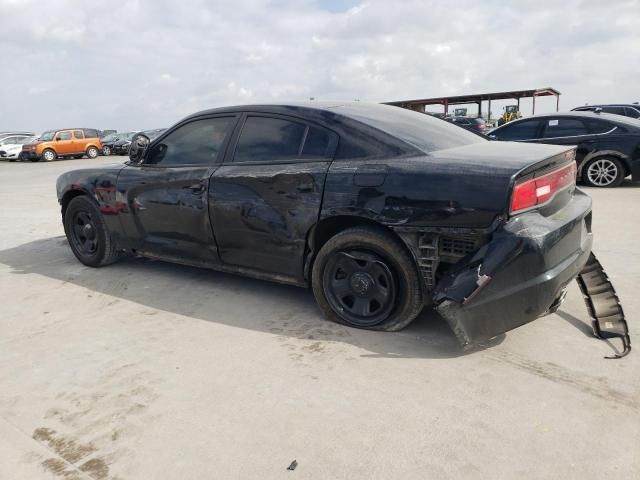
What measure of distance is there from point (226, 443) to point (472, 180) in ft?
6.02

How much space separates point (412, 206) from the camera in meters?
2.90

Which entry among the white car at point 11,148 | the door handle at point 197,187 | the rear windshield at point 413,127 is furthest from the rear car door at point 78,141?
the rear windshield at point 413,127

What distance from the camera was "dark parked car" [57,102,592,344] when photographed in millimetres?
2682

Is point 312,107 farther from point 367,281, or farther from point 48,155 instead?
point 48,155

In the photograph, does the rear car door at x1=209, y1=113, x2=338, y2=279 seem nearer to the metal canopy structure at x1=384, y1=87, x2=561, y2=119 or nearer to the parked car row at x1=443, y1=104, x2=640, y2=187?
the parked car row at x1=443, y1=104, x2=640, y2=187

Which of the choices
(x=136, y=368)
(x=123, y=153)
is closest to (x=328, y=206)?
(x=136, y=368)

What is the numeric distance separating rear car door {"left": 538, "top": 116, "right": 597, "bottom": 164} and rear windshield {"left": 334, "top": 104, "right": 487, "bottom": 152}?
5665 mm

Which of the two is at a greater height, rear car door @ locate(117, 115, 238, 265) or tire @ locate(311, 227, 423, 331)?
rear car door @ locate(117, 115, 238, 265)

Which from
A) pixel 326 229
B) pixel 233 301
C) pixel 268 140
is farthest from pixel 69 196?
pixel 326 229

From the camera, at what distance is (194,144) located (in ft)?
13.4

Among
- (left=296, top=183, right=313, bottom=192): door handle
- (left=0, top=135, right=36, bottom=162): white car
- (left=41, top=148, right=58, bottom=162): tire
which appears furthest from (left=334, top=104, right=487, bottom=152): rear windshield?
(left=0, top=135, right=36, bottom=162): white car

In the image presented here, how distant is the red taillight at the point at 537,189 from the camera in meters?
2.65

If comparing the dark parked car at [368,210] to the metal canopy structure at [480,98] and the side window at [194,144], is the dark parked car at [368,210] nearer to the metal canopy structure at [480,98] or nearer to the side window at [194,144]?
the side window at [194,144]

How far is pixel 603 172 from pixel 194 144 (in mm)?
7580
